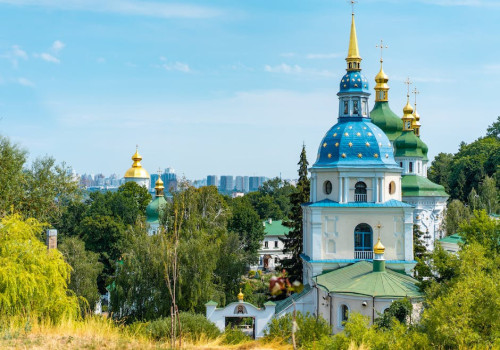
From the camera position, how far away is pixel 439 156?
311 feet

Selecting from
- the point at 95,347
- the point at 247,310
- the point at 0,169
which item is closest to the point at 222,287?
the point at 247,310

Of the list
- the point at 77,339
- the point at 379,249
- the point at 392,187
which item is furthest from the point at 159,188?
the point at 77,339

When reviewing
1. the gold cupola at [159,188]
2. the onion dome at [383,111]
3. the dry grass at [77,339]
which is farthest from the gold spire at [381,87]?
the dry grass at [77,339]

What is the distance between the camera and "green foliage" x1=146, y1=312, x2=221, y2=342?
1706 cm

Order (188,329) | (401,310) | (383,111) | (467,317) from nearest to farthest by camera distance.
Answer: (467,317) < (188,329) < (401,310) < (383,111)

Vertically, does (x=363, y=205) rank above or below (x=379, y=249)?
above

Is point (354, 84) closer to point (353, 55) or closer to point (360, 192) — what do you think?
point (353, 55)

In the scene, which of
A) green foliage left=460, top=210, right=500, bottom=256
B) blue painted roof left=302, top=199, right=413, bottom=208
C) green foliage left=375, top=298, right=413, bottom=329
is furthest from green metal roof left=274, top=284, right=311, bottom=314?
green foliage left=460, top=210, right=500, bottom=256

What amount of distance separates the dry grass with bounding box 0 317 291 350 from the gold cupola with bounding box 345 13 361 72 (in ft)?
69.0

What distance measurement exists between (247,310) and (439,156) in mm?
74967

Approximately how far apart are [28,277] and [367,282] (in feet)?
44.7

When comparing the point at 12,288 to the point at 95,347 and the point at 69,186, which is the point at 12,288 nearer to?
the point at 95,347

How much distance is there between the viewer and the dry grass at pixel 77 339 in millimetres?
12594

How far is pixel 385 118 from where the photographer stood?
163 ft
